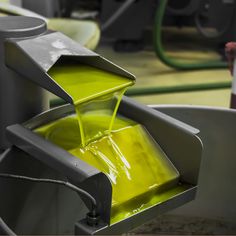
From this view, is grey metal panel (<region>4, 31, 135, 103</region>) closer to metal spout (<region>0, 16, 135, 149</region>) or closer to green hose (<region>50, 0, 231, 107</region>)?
metal spout (<region>0, 16, 135, 149</region>)

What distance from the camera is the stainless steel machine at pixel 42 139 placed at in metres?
0.47

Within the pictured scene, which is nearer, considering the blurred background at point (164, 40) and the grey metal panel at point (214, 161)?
the grey metal panel at point (214, 161)

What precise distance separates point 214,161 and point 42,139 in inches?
11.7

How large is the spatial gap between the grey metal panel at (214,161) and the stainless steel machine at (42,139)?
107 millimetres

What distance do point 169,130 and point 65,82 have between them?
0.14 meters

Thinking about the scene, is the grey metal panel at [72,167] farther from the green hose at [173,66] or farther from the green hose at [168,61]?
the green hose at [168,61]

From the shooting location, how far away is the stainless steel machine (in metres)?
0.47

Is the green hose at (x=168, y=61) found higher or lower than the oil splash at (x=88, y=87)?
lower

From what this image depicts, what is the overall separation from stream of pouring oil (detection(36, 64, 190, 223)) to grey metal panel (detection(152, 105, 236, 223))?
10cm

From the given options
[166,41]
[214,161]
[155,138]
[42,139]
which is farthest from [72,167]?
[166,41]

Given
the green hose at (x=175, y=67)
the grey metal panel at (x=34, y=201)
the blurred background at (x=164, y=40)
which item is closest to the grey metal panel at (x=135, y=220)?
the grey metal panel at (x=34, y=201)

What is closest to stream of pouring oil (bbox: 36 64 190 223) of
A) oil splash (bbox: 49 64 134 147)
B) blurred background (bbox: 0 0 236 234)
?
oil splash (bbox: 49 64 134 147)

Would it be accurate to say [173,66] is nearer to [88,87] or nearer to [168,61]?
[168,61]

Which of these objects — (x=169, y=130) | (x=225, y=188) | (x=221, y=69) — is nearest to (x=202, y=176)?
→ (x=225, y=188)
